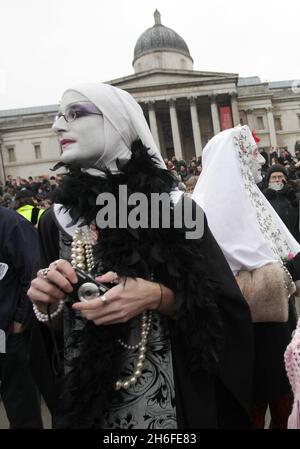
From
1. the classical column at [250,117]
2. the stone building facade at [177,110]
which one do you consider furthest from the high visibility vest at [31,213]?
the classical column at [250,117]

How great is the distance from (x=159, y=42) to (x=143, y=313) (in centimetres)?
5037

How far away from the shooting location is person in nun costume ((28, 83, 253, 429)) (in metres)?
1.32

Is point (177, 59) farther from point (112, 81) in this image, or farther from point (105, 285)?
point (105, 285)

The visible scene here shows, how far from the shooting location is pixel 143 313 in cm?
139

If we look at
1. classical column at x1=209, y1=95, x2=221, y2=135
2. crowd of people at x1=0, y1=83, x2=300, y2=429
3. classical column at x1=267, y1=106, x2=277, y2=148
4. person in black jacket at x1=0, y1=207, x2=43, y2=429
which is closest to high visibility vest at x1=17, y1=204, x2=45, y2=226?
person in black jacket at x1=0, y1=207, x2=43, y2=429

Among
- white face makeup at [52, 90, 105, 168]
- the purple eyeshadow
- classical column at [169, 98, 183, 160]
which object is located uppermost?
classical column at [169, 98, 183, 160]

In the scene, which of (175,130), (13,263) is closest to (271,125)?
(175,130)

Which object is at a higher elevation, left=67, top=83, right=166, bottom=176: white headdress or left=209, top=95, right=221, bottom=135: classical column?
left=209, top=95, right=221, bottom=135: classical column

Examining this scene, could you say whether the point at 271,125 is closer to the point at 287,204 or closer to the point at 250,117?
the point at 250,117

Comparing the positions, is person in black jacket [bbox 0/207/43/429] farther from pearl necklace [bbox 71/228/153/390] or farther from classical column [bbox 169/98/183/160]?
classical column [bbox 169/98/183/160]

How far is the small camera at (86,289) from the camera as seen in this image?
120 cm

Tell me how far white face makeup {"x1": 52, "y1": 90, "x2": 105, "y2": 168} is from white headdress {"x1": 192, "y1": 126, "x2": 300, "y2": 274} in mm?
792

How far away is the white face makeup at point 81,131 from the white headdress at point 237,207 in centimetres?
79

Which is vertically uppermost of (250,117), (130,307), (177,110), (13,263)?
(177,110)
